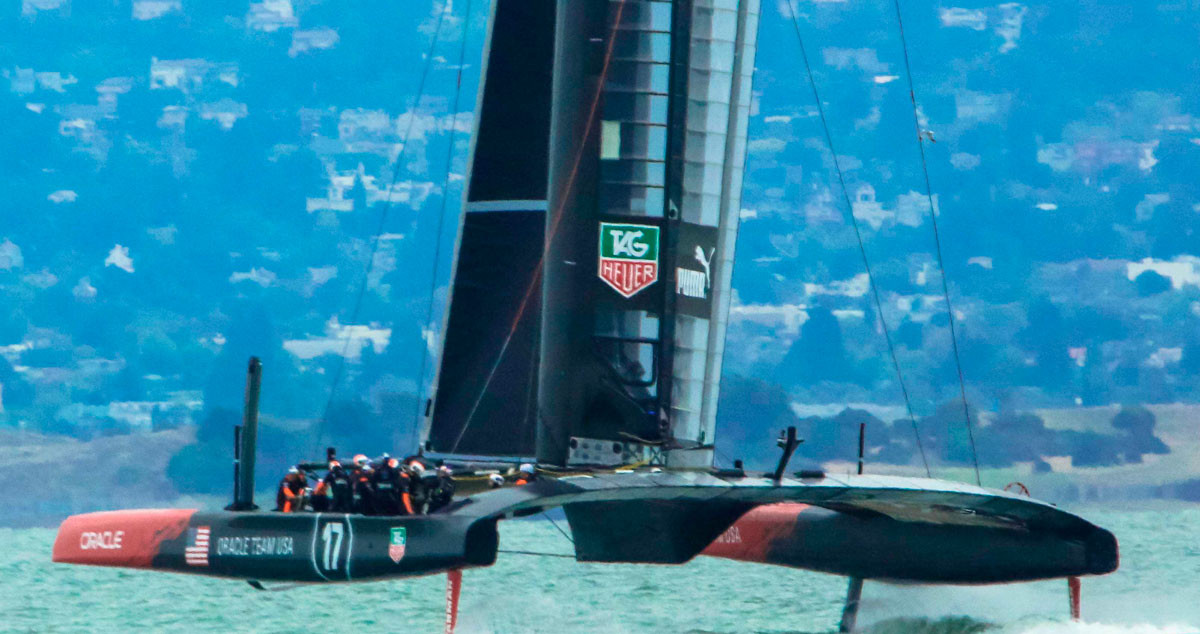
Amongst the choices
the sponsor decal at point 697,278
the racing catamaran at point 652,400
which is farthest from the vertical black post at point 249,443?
the sponsor decal at point 697,278

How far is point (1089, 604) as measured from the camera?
13047 millimetres

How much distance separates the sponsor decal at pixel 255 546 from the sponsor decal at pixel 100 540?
2.34 ft

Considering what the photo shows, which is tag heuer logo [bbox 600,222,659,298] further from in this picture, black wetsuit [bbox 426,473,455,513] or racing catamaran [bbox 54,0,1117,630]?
black wetsuit [bbox 426,473,455,513]

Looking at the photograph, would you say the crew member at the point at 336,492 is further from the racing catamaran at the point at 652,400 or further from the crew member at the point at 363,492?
the racing catamaran at the point at 652,400

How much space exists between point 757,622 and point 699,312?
185 inches

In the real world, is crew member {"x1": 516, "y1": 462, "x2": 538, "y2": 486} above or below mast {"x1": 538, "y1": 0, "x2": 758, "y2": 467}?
below

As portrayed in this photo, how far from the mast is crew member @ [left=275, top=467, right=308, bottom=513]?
1.58m

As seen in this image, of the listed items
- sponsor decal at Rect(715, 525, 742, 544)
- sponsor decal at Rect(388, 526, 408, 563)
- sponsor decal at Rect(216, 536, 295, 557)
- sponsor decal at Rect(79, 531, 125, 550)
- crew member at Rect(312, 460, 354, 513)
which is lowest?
sponsor decal at Rect(79, 531, 125, 550)

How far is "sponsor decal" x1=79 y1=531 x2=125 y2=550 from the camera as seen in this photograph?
987cm

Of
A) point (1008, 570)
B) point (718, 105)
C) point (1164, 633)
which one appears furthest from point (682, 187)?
point (1164, 633)

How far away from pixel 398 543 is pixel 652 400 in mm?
2340

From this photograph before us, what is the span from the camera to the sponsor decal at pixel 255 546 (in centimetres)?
941

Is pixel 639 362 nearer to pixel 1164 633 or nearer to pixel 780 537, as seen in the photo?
pixel 780 537

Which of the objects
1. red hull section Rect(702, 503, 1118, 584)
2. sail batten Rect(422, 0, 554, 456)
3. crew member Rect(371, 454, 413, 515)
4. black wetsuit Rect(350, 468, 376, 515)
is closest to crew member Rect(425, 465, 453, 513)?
crew member Rect(371, 454, 413, 515)
